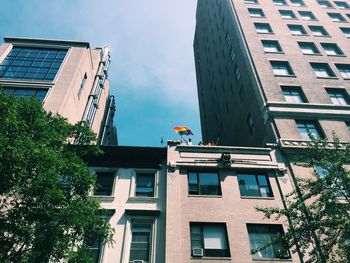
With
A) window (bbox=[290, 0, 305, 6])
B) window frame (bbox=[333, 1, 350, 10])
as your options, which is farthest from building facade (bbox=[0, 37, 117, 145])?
window frame (bbox=[333, 1, 350, 10])

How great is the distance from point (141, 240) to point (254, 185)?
8050 millimetres

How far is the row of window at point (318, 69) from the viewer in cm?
2731

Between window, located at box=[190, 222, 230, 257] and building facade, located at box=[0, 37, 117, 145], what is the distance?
49.8 ft

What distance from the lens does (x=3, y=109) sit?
11180 mm

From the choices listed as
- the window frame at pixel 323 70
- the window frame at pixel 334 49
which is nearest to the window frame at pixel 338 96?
the window frame at pixel 323 70

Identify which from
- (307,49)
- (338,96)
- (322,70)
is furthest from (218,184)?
(307,49)

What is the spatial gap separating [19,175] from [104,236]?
4.22 metres

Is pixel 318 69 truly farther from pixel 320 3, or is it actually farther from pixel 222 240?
pixel 222 240

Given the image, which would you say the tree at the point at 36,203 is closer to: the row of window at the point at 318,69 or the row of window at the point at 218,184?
the row of window at the point at 218,184

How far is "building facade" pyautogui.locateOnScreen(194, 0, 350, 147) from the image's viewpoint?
22.7 metres

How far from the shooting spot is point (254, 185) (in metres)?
18.8

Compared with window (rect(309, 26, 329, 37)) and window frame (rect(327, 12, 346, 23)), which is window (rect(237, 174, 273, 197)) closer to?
window (rect(309, 26, 329, 37))

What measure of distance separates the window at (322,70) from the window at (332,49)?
Answer: 7.69ft

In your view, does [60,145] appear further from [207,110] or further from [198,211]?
[207,110]
